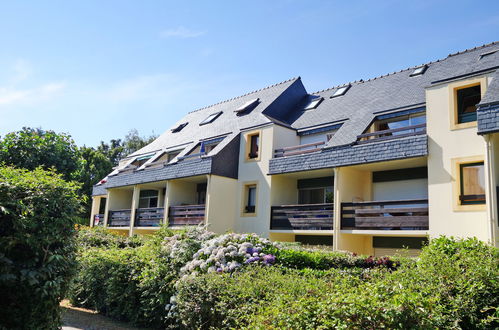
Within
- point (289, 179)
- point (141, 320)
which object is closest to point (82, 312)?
point (141, 320)

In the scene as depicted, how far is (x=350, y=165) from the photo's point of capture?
17.3m

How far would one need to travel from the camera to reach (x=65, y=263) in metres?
7.28

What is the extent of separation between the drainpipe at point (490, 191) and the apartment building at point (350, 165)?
0.03 meters

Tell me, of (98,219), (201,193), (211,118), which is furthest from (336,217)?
(98,219)

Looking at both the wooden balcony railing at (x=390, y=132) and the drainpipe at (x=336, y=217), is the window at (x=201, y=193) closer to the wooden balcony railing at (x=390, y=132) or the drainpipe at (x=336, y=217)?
the drainpipe at (x=336, y=217)

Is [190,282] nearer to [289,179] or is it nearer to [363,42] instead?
[363,42]

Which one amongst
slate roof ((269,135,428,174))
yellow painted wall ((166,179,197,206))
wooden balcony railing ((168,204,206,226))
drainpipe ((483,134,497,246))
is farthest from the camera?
yellow painted wall ((166,179,197,206))

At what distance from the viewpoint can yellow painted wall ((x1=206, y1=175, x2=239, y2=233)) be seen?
70.8ft

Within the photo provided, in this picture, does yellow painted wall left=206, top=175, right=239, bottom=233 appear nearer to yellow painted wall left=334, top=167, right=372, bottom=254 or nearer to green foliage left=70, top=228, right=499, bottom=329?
yellow painted wall left=334, top=167, right=372, bottom=254

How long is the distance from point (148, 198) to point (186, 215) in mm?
7540

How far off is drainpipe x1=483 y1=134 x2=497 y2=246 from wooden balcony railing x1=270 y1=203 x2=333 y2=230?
6.30 metres

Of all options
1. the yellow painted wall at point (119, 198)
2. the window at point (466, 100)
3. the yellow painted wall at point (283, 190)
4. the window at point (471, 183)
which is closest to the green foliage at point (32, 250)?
the window at point (471, 183)

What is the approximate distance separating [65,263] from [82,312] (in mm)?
7060

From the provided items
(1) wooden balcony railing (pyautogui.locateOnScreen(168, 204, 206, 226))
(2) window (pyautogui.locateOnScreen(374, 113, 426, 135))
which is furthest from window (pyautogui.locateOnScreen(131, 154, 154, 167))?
(2) window (pyautogui.locateOnScreen(374, 113, 426, 135))
